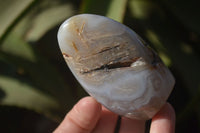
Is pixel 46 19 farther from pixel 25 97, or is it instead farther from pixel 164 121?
pixel 164 121

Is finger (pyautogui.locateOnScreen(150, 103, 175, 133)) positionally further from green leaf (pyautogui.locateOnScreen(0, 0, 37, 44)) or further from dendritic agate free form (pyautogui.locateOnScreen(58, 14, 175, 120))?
green leaf (pyautogui.locateOnScreen(0, 0, 37, 44))

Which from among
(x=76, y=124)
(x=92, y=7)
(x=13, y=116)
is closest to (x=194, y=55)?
(x=92, y=7)

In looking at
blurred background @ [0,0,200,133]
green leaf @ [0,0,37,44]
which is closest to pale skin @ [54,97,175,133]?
blurred background @ [0,0,200,133]

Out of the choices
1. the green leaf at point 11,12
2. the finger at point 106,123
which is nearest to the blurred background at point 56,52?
the green leaf at point 11,12

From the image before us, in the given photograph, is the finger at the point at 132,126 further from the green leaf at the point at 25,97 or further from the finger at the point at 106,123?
the green leaf at the point at 25,97

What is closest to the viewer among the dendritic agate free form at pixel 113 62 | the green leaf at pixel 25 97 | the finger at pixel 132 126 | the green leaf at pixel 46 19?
the dendritic agate free form at pixel 113 62

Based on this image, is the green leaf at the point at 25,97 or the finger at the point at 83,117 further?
the green leaf at the point at 25,97

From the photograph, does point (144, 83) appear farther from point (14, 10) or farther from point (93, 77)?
point (14, 10)

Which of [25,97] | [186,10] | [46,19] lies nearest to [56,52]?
[46,19]
